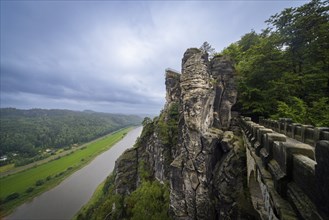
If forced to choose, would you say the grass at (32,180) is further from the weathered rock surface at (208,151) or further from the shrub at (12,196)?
the weathered rock surface at (208,151)

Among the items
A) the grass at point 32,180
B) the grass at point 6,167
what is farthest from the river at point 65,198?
the grass at point 6,167

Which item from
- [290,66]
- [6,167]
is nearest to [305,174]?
[290,66]

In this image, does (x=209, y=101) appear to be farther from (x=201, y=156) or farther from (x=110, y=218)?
(x=110, y=218)

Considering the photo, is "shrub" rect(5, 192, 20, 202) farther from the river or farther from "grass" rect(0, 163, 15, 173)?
"grass" rect(0, 163, 15, 173)

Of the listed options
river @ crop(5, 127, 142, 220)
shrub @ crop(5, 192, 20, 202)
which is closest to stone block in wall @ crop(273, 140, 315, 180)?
river @ crop(5, 127, 142, 220)

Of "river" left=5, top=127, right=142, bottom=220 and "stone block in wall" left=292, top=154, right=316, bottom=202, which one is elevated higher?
"stone block in wall" left=292, top=154, right=316, bottom=202

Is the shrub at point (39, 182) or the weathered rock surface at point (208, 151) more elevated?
the weathered rock surface at point (208, 151)

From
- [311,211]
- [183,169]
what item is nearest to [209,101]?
[183,169]

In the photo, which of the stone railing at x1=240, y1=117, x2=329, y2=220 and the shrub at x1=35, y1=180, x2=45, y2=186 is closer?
A: the stone railing at x1=240, y1=117, x2=329, y2=220
